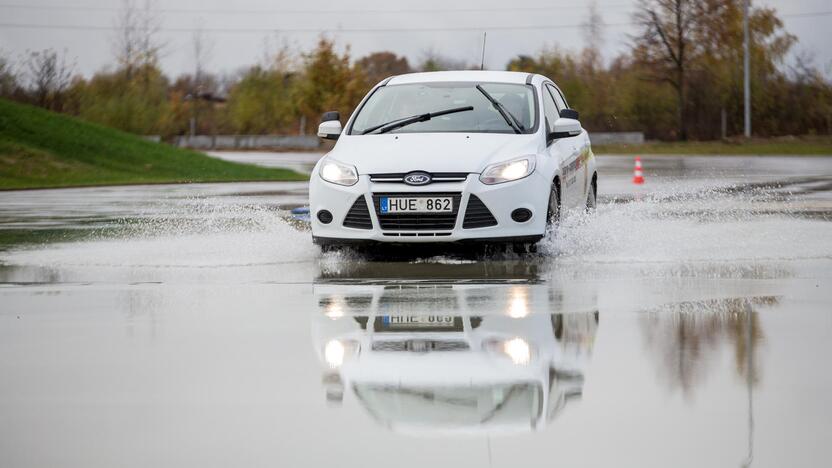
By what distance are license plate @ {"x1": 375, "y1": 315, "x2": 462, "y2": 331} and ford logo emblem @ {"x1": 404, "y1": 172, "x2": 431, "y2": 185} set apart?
3.05 meters

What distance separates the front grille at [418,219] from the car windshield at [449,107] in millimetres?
1367

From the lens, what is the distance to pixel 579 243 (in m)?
13.5

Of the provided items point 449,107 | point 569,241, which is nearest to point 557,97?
point 449,107

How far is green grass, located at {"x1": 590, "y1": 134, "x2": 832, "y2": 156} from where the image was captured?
2224 inches

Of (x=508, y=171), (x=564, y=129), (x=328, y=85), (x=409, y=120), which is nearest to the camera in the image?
(x=508, y=171)

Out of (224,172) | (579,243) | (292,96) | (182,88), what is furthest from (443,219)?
(182,88)

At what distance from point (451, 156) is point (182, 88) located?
11334 cm

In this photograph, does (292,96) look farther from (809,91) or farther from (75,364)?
(75,364)

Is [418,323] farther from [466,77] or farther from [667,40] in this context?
[667,40]

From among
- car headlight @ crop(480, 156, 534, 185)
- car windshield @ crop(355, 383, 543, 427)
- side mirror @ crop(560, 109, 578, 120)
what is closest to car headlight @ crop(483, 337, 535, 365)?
car windshield @ crop(355, 383, 543, 427)

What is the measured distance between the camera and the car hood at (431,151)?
1180 cm

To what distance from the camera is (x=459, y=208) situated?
11680 mm

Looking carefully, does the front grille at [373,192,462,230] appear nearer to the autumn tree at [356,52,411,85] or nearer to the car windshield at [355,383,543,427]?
the car windshield at [355,383,543,427]

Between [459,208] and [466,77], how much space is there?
257 centimetres
